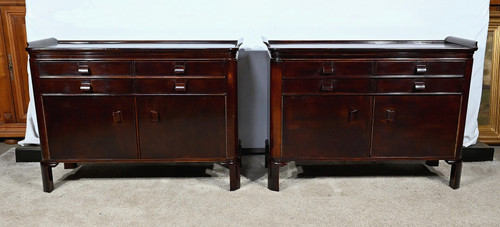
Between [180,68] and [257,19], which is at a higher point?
[257,19]

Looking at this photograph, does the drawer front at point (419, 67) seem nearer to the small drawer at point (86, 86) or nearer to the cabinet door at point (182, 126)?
the cabinet door at point (182, 126)

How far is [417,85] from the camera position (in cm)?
215

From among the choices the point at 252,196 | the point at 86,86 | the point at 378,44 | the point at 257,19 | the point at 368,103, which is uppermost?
the point at 257,19

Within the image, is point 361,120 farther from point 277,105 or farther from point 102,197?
point 102,197

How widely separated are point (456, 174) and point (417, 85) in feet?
1.69

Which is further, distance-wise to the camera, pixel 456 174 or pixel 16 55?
pixel 16 55

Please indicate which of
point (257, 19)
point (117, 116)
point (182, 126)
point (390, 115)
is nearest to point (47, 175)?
A: point (117, 116)

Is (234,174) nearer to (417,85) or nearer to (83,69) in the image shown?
(83,69)

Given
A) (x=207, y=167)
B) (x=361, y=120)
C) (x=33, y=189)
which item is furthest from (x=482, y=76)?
(x=33, y=189)

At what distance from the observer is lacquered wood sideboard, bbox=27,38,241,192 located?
212cm

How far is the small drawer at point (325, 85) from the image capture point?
2137 mm

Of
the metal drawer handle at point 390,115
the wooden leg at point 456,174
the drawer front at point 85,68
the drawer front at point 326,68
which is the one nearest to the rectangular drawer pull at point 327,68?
the drawer front at point 326,68

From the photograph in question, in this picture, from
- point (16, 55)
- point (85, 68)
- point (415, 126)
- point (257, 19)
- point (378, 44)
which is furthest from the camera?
point (16, 55)

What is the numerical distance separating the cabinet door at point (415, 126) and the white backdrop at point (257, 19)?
59cm
